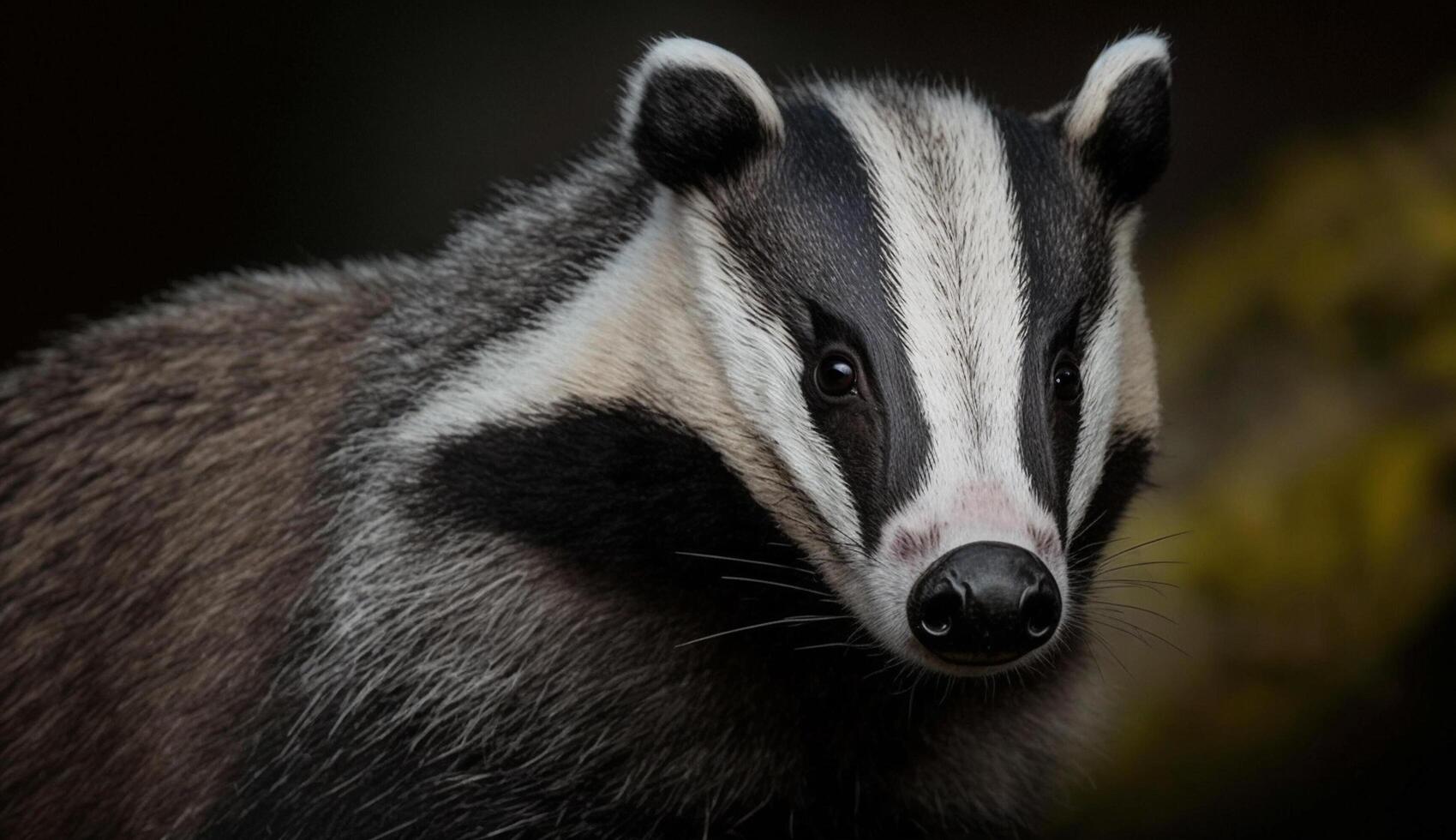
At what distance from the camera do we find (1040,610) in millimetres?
2100

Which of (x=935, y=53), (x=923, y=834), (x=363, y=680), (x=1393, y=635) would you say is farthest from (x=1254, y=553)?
(x=363, y=680)

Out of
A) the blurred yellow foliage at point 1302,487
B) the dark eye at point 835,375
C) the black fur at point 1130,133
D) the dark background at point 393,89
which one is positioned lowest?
the blurred yellow foliage at point 1302,487

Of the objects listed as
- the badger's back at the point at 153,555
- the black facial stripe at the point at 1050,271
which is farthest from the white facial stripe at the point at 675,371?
the badger's back at the point at 153,555

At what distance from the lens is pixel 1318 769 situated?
4391 millimetres

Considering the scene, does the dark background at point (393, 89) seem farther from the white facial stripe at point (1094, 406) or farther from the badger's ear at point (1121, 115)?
the white facial stripe at point (1094, 406)

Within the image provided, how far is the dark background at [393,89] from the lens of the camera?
4703mm

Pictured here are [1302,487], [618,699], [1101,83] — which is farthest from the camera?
[1302,487]

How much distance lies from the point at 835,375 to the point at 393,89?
302 cm

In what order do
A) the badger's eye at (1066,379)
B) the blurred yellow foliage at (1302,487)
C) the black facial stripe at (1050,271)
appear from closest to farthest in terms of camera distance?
the black facial stripe at (1050,271) → the badger's eye at (1066,379) → the blurred yellow foliage at (1302,487)

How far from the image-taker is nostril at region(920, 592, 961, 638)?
2.09m

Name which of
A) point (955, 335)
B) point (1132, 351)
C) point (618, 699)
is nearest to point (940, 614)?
point (955, 335)

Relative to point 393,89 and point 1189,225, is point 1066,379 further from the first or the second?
point 393,89

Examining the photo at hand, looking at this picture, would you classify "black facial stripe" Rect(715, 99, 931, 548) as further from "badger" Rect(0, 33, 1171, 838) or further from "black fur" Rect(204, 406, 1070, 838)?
"black fur" Rect(204, 406, 1070, 838)

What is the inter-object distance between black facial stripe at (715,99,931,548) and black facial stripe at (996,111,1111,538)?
186mm
